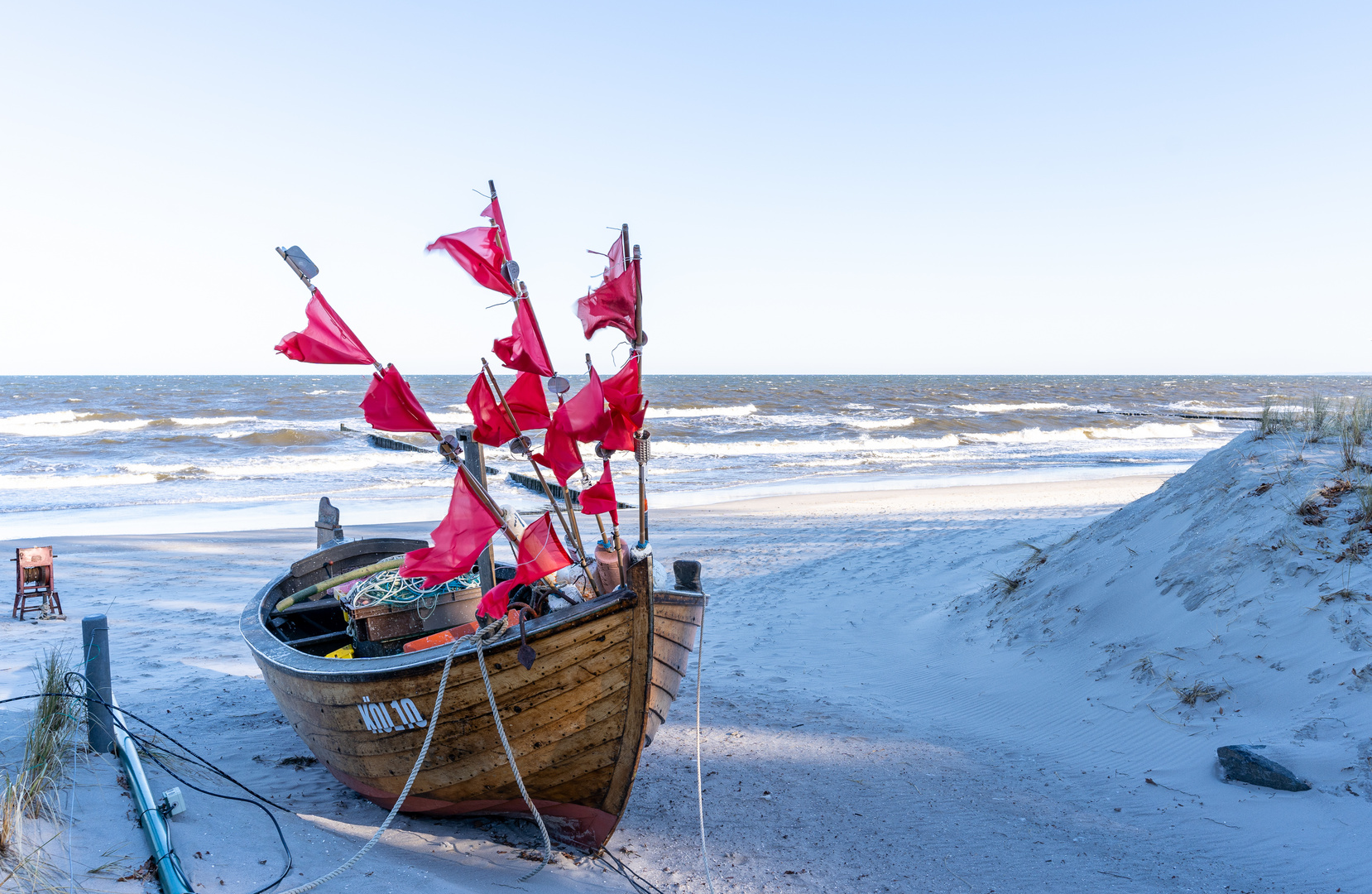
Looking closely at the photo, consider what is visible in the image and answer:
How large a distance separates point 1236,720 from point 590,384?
14.5 feet

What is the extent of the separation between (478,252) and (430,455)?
24.6 m

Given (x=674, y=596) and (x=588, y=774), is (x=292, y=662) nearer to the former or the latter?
(x=588, y=774)

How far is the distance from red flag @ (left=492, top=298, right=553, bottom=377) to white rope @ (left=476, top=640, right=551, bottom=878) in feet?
4.82

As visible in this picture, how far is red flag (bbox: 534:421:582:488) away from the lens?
3920 mm

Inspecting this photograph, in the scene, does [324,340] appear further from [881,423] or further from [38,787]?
[881,423]

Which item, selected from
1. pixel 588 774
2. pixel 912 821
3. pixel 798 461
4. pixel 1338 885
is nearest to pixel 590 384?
pixel 588 774

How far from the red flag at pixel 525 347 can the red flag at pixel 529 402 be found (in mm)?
150

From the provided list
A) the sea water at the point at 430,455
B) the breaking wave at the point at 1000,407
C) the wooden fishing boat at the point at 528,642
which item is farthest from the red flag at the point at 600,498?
the breaking wave at the point at 1000,407

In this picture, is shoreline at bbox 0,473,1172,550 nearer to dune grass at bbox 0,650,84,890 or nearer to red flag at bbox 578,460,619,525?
dune grass at bbox 0,650,84,890

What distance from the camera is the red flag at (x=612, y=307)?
12.4ft

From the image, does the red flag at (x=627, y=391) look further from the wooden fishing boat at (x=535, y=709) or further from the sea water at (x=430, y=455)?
the sea water at (x=430, y=455)

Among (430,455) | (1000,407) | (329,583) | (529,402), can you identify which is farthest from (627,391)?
(1000,407)

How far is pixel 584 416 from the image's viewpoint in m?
3.85

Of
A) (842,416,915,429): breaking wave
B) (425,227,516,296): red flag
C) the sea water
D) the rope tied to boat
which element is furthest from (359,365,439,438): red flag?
(842,416,915,429): breaking wave
